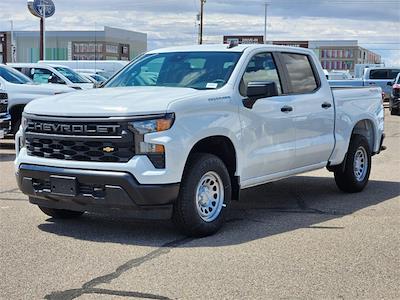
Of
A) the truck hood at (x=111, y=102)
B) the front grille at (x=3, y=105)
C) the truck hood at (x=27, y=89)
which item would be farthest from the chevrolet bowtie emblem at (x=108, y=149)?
the truck hood at (x=27, y=89)

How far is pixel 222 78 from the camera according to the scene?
6.85 meters

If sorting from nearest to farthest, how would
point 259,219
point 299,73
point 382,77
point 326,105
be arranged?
point 259,219
point 299,73
point 326,105
point 382,77

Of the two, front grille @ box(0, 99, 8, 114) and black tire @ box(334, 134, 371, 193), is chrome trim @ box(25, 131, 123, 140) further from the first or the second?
front grille @ box(0, 99, 8, 114)

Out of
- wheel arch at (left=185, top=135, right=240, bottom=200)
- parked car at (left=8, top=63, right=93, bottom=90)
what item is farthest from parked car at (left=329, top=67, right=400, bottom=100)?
wheel arch at (left=185, top=135, right=240, bottom=200)

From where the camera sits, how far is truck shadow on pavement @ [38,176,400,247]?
20.8 ft

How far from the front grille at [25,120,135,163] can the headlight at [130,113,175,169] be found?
0.06m

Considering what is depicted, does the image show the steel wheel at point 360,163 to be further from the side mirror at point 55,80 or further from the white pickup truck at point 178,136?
the side mirror at point 55,80

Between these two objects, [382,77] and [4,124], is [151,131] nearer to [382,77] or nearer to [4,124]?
[4,124]

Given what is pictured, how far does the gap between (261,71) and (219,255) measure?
253 centimetres

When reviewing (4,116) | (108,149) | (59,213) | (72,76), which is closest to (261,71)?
(108,149)

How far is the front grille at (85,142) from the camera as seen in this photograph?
585 cm

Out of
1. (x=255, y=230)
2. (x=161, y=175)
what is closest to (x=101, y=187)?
(x=161, y=175)

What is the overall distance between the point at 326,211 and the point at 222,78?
216cm

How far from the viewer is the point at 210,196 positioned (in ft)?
21.0
